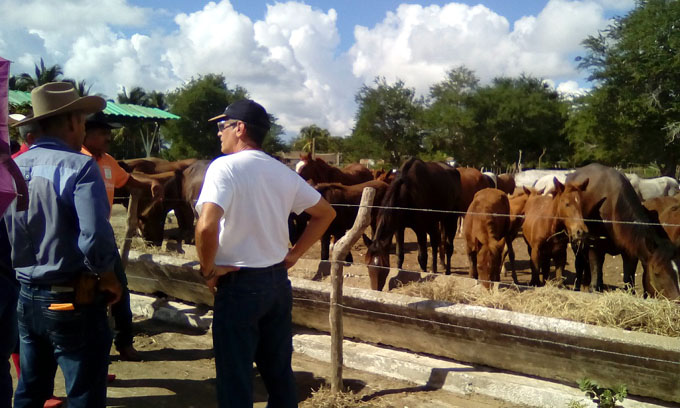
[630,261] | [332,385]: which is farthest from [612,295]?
[630,261]

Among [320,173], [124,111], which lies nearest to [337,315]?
[320,173]

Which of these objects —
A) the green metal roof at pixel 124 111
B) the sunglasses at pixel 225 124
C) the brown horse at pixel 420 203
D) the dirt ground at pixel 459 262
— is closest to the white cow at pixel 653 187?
the dirt ground at pixel 459 262

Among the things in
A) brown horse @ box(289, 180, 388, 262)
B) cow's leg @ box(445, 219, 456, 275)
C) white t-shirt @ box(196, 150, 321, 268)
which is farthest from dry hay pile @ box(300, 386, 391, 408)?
cow's leg @ box(445, 219, 456, 275)

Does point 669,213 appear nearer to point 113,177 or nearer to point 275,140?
point 113,177

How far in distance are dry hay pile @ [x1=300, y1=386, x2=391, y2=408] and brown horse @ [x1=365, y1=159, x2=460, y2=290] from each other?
87.3 inches

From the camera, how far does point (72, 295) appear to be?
2604 millimetres

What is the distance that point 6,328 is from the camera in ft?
8.65

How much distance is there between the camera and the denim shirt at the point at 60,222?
2518 millimetres

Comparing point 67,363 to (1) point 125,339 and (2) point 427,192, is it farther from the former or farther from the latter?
(2) point 427,192

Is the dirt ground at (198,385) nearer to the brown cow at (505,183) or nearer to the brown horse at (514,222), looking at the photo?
the brown horse at (514,222)

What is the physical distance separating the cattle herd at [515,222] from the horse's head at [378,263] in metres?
0.01

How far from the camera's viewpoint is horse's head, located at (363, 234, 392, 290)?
5.98 m

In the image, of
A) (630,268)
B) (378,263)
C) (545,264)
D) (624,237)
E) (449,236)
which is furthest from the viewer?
(449,236)

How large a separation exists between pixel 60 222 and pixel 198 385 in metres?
2.52
